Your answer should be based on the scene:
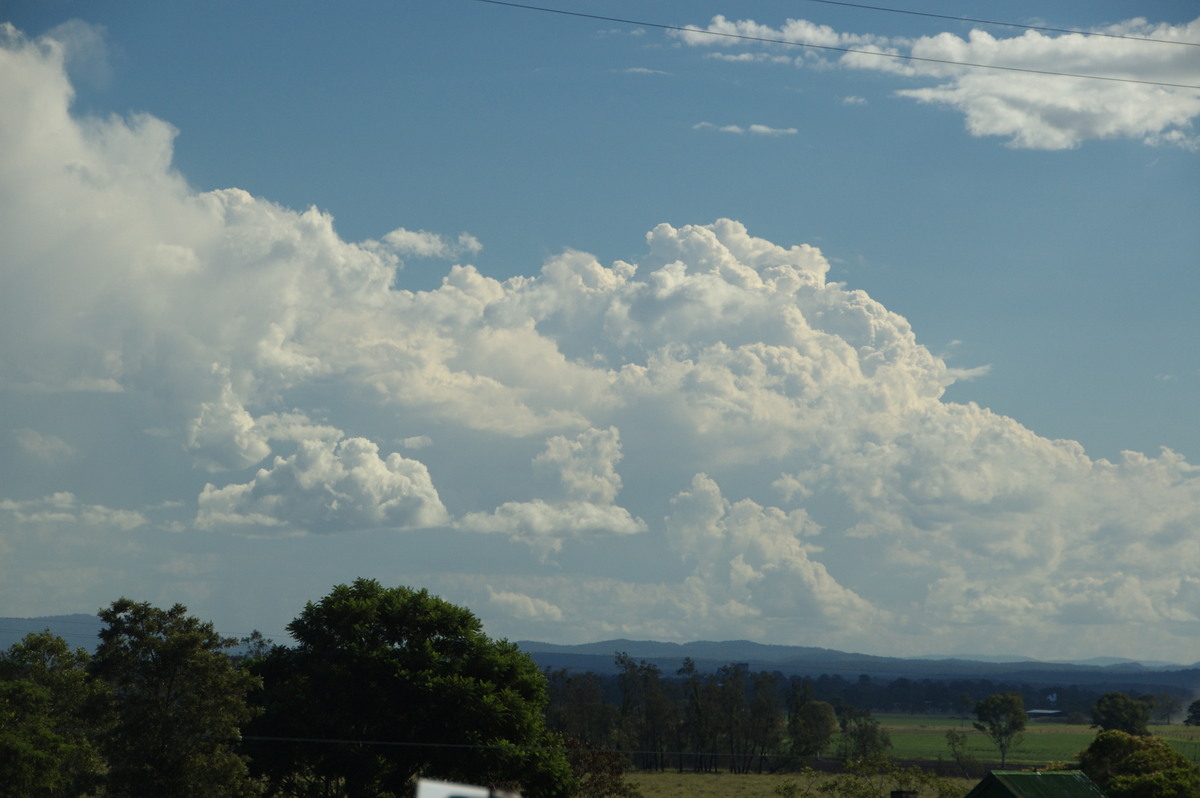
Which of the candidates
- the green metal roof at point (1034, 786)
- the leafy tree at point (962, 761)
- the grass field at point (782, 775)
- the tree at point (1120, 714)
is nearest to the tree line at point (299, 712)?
the green metal roof at point (1034, 786)

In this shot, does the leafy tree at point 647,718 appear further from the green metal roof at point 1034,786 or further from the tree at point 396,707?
the green metal roof at point 1034,786

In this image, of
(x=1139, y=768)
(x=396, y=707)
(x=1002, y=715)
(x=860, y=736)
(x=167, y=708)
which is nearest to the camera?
(x=167, y=708)

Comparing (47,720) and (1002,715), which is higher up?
(47,720)

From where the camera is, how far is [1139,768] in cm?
6256

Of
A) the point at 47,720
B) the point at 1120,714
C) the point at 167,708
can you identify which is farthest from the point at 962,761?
the point at 167,708

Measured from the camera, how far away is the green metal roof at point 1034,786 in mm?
42688

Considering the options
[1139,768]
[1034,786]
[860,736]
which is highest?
[1034,786]

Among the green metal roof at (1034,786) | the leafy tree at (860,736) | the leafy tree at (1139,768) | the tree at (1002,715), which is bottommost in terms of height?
the leafy tree at (860,736)

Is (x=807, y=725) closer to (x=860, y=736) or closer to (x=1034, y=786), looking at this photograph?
(x=860, y=736)

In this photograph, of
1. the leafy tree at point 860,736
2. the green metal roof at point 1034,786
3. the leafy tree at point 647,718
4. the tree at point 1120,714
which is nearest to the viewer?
the green metal roof at point 1034,786

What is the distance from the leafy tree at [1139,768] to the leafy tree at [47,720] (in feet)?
154

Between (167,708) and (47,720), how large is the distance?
13666mm

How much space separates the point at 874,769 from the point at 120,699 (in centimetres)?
→ 3937

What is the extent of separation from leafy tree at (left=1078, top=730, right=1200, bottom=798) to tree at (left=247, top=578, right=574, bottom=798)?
2742cm
